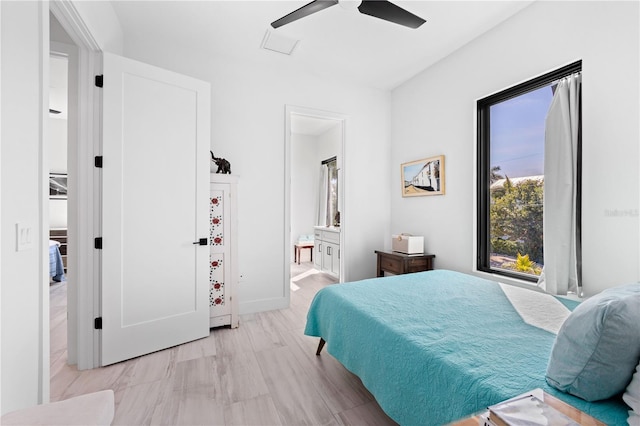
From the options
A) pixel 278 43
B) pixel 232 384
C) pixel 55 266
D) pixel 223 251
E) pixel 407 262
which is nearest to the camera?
pixel 232 384

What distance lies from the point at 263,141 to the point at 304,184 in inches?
119

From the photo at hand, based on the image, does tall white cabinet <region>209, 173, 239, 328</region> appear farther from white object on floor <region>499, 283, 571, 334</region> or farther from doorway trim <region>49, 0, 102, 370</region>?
white object on floor <region>499, 283, 571, 334</region>

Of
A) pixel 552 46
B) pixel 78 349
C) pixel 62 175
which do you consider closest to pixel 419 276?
pixel 552 46

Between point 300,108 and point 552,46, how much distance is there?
237 cm

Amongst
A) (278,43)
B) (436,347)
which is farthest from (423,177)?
(436,347)

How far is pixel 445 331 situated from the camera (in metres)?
1.41

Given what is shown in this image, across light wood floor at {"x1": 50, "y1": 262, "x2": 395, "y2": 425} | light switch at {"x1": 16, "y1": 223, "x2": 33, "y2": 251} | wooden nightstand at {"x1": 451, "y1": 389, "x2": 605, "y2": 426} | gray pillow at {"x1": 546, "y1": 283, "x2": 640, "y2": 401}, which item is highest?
light switch at {"x1": 16, "y1": 223, "x2": 33, "y2": 251}

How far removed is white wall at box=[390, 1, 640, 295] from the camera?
6.09ft

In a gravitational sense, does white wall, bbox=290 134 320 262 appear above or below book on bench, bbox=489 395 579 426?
above

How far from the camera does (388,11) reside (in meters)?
2.03

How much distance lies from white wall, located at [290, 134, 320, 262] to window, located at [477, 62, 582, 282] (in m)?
3.76

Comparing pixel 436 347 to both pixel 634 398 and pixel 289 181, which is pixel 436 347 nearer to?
pixel 634 398

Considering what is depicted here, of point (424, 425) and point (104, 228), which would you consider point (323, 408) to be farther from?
point (104, 228)

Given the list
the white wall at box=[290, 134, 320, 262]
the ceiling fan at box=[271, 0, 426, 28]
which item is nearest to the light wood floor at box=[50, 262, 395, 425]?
the ceiling fan at box=[271, 0, 426, 28]
